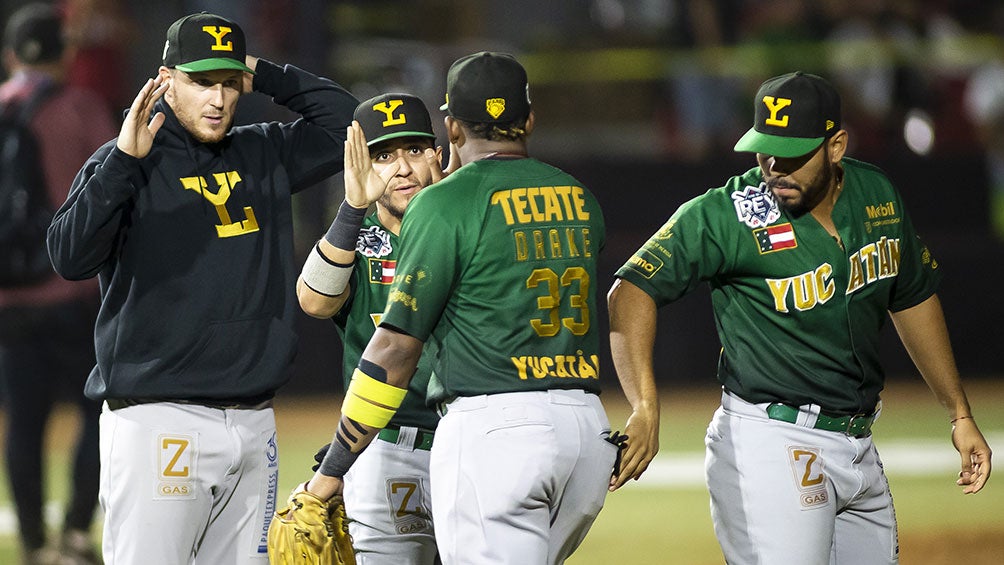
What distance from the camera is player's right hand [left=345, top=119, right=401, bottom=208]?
4.25 m

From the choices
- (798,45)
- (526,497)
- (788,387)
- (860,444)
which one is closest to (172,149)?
(526,497)

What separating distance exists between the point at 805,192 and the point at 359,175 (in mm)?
1470

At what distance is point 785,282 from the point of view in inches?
175

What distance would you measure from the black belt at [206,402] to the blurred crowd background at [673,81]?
23.7 feet

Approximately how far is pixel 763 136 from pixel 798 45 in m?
10.5

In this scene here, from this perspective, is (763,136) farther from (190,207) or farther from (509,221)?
(190,207)

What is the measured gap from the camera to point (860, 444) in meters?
4.51

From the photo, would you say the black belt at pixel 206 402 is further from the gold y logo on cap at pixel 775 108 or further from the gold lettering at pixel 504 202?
the gold y logo on cap at pixel 775 108

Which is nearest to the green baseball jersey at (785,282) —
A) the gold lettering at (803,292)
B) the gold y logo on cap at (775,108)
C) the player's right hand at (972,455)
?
the gold lettering at (803,292)

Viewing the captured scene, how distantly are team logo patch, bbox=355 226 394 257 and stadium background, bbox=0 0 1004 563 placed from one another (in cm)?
580

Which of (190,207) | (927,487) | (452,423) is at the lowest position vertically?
(927,487)

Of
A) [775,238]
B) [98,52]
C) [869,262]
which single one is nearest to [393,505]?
[775,238]

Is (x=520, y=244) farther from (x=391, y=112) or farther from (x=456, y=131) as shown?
(x=391, y=112)

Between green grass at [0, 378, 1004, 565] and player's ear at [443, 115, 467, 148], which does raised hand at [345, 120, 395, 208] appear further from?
green grass at [0, 378, 1004, 565]
